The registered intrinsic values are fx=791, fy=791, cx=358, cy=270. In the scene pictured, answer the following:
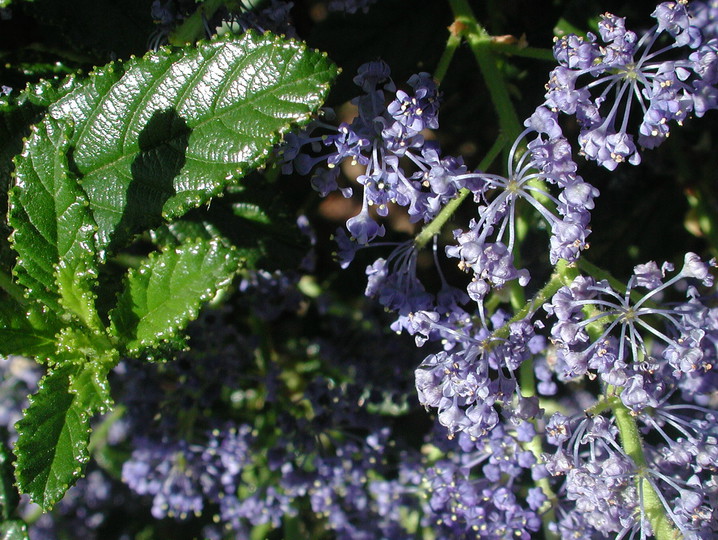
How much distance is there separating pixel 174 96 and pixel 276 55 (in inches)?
9.6

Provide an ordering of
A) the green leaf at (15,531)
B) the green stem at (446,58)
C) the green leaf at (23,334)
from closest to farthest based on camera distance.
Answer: the green leaf at (23,334)
the green stem at (446,58)
the green leaf at (15,531)

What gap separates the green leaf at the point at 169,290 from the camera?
1565 mm

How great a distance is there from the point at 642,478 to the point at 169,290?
3.45ft

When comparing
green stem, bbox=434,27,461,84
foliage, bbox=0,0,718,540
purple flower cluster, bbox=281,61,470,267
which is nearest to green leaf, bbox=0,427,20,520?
foliage, bbox=0,0,718,540

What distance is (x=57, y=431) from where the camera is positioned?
60.9 inches

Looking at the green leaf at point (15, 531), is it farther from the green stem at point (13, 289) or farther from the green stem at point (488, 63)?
the green stem at point (488, 63)

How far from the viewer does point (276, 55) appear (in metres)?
1.60

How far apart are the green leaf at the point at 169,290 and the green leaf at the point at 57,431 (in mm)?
108

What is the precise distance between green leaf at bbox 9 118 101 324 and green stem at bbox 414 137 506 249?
2.39 ft

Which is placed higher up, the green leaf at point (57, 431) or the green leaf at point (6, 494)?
the green leaf at point (57, 431)

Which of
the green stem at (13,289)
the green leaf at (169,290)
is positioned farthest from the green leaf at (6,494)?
the green leaf at (169,290)

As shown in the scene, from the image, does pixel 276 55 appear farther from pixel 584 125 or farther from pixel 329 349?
pixel 329 349

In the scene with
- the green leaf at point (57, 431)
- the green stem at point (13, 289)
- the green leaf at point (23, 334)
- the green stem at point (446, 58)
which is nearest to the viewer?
the green leaf at point (57, 431)

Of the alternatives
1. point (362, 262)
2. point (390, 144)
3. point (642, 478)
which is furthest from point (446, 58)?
point (642, 478)
